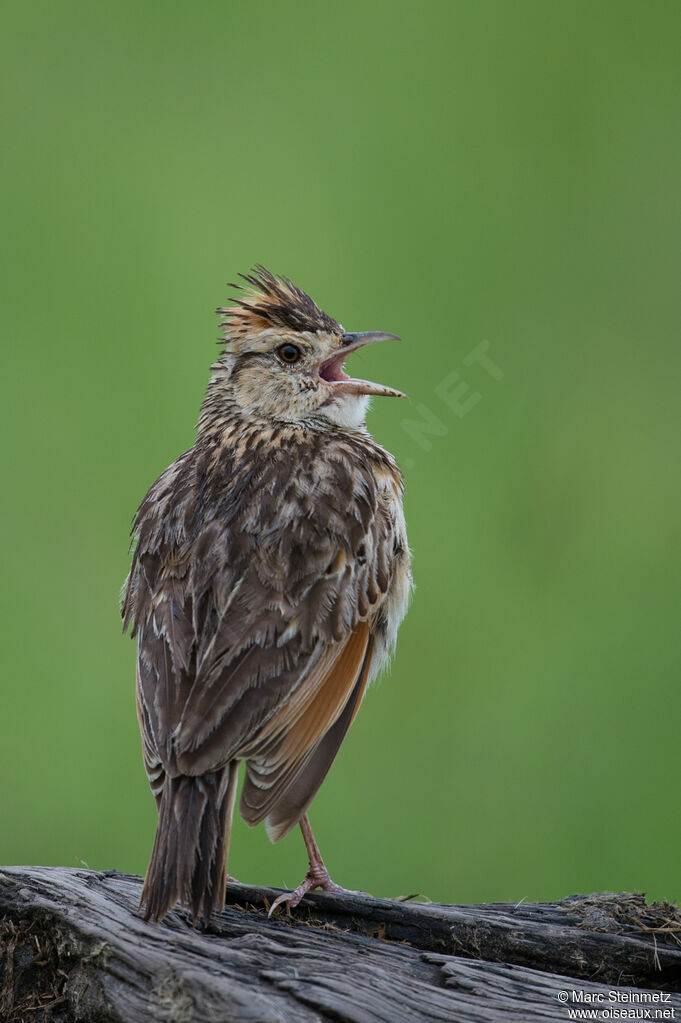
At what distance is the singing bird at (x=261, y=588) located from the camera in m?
4.29

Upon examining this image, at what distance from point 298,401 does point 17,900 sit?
104 inches

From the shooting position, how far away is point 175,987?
3760 millimetres

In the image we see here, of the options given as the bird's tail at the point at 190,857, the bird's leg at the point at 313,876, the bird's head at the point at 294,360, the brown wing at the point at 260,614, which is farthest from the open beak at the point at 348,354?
the bird's tail at the point at 190,857

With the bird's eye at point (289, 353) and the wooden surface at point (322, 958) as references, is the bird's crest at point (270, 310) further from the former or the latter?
the wooden surface at point (322, 958)

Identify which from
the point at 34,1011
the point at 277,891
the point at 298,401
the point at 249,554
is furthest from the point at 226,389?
the point at 34,1011

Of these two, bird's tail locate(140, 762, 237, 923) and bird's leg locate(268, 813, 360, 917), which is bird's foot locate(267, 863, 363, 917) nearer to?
bird's leg locate(268, 813, 360, 917)

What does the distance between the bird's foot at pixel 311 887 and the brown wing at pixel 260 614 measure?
1.22 ft

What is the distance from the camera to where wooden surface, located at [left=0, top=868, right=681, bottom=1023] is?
3.77m

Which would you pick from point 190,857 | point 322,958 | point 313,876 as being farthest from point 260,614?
point 322,958

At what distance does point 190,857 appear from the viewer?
4035 mm

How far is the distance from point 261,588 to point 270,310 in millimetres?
1723

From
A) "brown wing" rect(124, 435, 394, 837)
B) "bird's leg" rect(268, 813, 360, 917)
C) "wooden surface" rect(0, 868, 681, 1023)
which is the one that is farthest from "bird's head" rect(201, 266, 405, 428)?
"wooden surface" rect(0, 868, 681, 1023)

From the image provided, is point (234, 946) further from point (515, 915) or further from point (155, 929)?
point (515, 915)

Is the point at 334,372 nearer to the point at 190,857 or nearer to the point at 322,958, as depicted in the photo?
the point at 190,857
